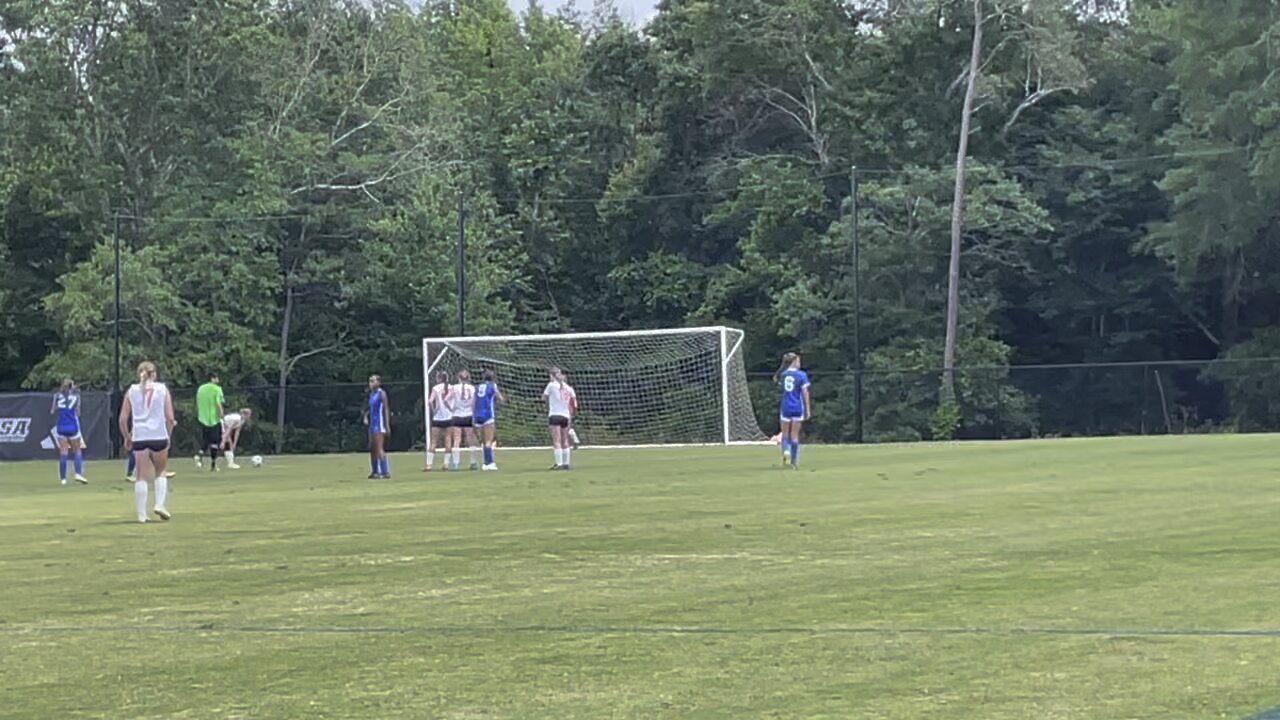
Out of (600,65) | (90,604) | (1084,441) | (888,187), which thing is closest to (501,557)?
(90,604)

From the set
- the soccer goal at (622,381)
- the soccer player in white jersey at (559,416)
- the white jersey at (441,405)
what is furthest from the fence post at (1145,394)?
the soccer player in white jersey at (559,416)

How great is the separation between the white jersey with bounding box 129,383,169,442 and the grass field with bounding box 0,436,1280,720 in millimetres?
1020

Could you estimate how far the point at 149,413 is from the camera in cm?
2059

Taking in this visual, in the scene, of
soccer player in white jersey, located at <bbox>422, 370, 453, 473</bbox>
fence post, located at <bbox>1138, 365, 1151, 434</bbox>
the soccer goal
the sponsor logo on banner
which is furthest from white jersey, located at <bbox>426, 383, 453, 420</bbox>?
fence post, located at <bbox>1138, 365, 1151, 434</bbox>

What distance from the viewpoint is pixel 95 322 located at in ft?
185

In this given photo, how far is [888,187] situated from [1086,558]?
1896 inches

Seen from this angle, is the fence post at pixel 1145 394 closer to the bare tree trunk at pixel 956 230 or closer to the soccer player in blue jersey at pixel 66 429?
the bare tree trunk at pixel 956 230

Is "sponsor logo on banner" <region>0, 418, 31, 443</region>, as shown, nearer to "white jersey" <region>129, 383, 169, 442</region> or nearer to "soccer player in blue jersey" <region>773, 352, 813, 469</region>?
"soccer player in blue jersey" <region>773, 352, 813, 469</region>

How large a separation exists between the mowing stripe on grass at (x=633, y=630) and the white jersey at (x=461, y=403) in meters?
25.1

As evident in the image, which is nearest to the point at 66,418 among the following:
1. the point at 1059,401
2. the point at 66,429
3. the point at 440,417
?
the point at 66,429

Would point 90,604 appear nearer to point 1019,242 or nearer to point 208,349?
point 208,349

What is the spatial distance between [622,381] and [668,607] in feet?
137

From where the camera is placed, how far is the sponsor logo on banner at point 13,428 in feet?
160

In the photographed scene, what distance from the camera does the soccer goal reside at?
50250 mm
